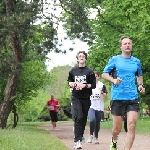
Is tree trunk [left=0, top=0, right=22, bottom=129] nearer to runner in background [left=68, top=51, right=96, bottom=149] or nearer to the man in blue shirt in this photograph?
runner in background [left=68, top=51, right=96, bottom=149]

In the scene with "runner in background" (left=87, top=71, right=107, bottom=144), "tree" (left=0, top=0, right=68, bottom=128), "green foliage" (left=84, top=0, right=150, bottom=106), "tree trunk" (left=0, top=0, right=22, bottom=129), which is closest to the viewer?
"runner in background" (left=87, top=71, right=107, bottom=144)

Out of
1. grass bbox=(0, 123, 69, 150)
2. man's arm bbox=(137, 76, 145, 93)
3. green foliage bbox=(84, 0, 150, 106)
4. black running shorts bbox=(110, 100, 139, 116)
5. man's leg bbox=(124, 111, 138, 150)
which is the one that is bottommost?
grass bbox=(0, 123, 69, 150)

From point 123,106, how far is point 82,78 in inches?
94.4

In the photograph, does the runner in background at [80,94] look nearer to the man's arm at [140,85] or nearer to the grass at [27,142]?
the grass at [27,142]

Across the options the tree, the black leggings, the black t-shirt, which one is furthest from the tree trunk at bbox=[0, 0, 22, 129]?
the black leggings

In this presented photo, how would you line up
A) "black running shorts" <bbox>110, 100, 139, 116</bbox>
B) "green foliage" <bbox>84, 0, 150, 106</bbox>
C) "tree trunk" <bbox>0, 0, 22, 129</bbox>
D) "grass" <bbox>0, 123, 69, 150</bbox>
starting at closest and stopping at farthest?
"black running shorts" <bbox>110, 100, 139, 116</bbox> < "grass" <bbox>0, 123, 69, 150</bbox> < "tree trunk" <bbox>0, 0, 22, 129</bbox> < "green foliage" <bbox>84, 0, 150, 106</bbox>

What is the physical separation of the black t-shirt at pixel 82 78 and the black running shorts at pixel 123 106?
7.34ft

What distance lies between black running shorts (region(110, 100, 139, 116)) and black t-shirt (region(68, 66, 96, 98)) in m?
2.24

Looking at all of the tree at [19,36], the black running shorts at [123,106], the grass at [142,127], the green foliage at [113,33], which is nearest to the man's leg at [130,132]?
the black running shorts at [123,106]

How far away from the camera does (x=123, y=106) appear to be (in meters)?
8.69

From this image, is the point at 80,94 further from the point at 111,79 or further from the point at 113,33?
the point at 113,33

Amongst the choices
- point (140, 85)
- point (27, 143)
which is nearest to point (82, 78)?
point (27, 143)

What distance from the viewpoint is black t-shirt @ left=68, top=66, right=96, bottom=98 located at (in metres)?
11.0

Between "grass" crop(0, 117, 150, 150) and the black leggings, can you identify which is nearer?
"grass" crop(0, 117, 150, 150)
